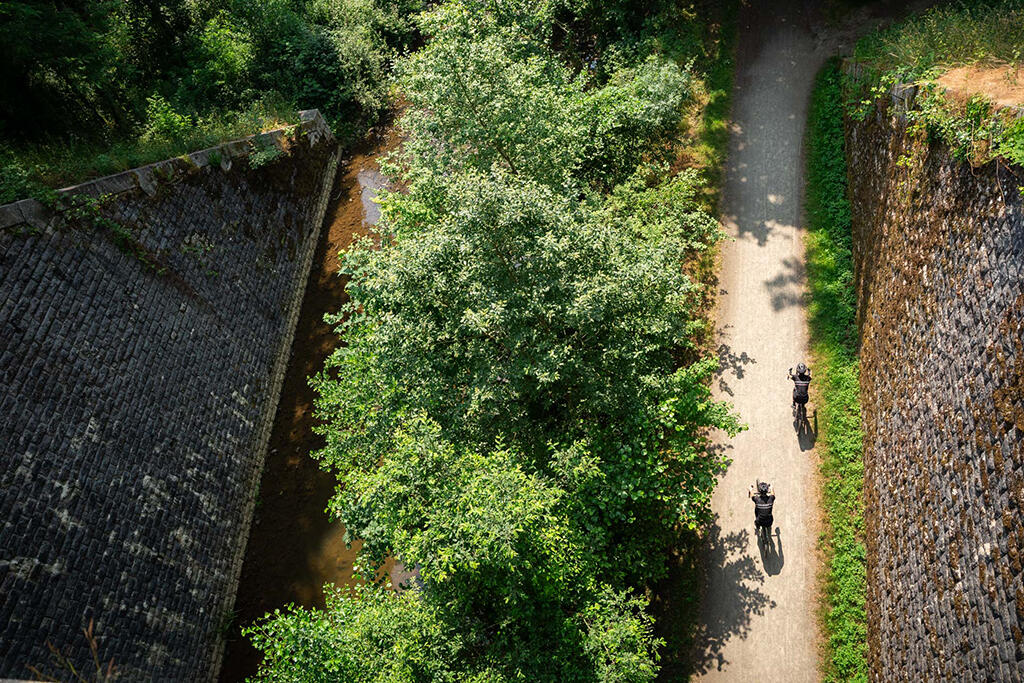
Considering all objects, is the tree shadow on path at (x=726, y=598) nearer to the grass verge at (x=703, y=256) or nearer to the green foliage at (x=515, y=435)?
the grass verge at (x=703, y=256)

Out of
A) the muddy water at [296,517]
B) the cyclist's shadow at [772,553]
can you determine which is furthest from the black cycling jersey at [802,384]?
the muddy water at [296,517]

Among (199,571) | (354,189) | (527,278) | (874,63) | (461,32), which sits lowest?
(199,571)

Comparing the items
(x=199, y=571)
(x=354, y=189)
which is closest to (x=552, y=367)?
(x=199, y=571)

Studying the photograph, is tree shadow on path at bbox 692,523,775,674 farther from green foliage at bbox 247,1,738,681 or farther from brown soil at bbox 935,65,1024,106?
brown soil at bbox 935,65,1024,106

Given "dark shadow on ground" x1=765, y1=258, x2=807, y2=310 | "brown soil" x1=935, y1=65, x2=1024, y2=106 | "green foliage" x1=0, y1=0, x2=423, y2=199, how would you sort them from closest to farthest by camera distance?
1. "brown soil" x1=935, y1=65, x2=1024, y2=106
2. "dark shadow on ground" x1=765, y1=258, x2=807, y2=310
3. "green foliage" x1=0, y1=0, x2=423, y2=199

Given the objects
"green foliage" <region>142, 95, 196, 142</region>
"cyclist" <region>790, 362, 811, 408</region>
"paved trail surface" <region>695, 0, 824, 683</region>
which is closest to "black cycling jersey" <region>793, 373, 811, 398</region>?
"cyclist" <region>790, 362, 811, 408</region>

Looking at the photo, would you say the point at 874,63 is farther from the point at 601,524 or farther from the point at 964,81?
the point at 601,524

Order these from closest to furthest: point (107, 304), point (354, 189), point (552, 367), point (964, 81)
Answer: point (552, 367)
point (964, 81)
point (107, 304)
point (354, 189)
